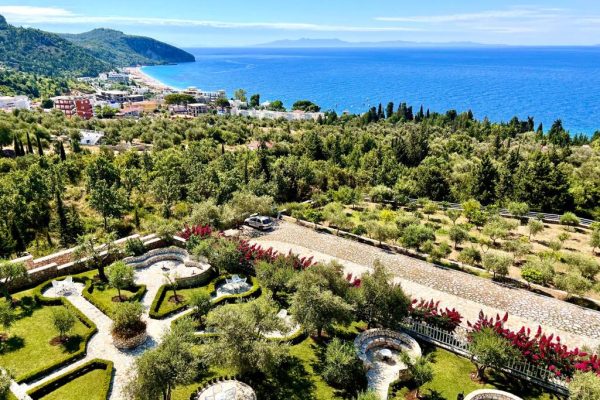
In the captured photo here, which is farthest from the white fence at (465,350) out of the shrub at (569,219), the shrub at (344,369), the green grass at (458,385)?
the shrub at (569,219)

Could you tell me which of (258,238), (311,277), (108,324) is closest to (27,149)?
(258,238)

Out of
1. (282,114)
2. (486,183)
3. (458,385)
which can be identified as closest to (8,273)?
(458,385)

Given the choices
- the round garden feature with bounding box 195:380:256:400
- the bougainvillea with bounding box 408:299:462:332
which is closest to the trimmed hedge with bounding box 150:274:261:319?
the round garden feature with bounding box 195:380:256:400

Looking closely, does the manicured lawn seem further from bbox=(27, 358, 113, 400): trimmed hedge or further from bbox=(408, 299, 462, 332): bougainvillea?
bbox=(408, 299, 462, 332): bougainvillea

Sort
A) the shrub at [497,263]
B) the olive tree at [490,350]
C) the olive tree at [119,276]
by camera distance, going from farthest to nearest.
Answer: the shrub at [497,263] → the olive tree at [119,276] → the olive tree at [490,350]

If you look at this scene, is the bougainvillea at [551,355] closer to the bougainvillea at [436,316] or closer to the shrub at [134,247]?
the bougainvillea at [436,316]

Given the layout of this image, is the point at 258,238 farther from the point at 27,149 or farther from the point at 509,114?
the point at 509,114
